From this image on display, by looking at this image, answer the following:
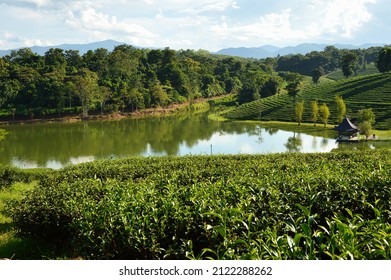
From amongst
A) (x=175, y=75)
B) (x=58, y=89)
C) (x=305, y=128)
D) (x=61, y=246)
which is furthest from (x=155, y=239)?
Result: (x=175, y=75)

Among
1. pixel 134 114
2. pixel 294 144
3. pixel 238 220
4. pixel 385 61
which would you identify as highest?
pixel 385 61

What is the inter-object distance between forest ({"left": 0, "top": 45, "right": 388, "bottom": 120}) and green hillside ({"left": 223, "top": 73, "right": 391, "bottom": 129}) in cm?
398

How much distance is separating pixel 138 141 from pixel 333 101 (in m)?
31.6

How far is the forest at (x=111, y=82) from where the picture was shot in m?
58.6

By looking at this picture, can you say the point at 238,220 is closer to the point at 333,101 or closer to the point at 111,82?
the point at 333,101

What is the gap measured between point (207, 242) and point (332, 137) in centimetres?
3878

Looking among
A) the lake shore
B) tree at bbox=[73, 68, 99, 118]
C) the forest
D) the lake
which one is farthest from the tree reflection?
tree at bbox=[73, 68, 99, 118]

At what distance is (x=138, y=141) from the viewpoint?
42.3 m

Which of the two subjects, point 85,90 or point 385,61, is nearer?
point 85,90

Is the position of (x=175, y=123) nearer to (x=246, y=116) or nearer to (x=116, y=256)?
(x=246, y=116)

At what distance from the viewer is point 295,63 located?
375 feet

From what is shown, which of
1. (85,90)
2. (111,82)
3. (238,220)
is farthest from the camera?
(111,82)

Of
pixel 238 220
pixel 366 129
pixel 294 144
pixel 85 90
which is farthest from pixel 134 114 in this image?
pixel 238 220

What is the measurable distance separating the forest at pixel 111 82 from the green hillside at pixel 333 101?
13.1ft
